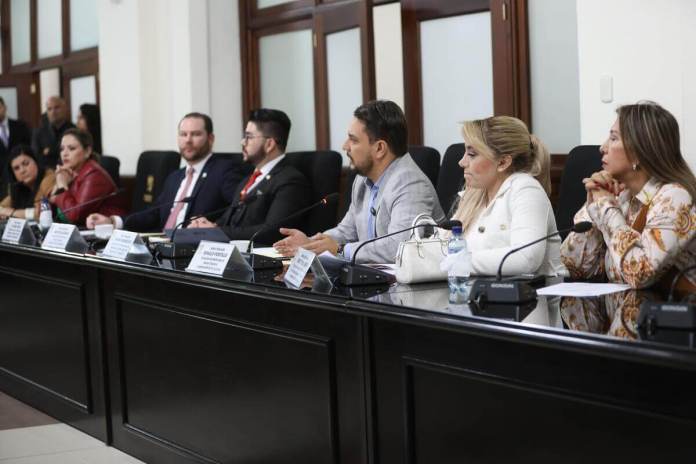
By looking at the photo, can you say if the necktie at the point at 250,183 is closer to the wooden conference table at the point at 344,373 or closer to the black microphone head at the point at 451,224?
the wooden conference table at the point at 344,373

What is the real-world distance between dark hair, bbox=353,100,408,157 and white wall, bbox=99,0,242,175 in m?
2.68

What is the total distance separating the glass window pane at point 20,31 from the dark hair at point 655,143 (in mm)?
7050

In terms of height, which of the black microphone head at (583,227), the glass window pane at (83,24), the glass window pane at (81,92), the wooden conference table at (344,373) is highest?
the glass window pane at (83,24)

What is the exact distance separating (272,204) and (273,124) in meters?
0.38

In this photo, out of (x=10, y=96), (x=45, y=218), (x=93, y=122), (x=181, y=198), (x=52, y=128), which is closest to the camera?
(x=45, y=218)

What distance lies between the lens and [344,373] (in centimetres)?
215

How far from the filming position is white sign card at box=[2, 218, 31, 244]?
388cm

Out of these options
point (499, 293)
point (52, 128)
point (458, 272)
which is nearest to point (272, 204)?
point (458, 272)

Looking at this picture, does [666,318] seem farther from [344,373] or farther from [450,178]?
[450,178]

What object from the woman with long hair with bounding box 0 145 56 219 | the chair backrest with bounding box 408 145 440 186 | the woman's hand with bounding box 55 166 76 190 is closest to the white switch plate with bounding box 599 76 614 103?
the chair backrest with bounding box 408 145 440 186

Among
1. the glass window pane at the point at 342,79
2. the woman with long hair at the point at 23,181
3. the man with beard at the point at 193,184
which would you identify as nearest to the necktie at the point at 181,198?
the man with beard at the point at 193,184

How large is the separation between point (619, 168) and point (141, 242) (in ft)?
4.95

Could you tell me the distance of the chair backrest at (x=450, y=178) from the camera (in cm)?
351

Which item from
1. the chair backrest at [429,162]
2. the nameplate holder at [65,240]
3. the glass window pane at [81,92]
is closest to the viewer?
the nameplate holder at [65,240]
